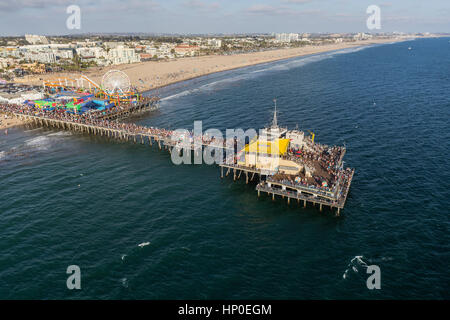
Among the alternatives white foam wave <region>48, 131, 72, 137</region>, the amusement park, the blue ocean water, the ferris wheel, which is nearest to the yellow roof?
the blue ocean water

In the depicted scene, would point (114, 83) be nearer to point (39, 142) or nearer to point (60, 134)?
point (60, 134)

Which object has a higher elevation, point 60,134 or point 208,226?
point 60,134

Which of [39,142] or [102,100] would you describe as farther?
[102,100]

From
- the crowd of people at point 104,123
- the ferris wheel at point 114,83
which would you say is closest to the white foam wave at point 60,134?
the crowd of people at point 104,123

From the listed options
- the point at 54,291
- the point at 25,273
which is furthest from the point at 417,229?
the point at 25,273

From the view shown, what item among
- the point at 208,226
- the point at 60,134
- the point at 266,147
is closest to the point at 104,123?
the point at 60,134

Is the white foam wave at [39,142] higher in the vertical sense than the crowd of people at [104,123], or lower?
lower


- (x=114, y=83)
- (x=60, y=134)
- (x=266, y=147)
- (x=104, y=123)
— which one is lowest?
(x=266, y=147)

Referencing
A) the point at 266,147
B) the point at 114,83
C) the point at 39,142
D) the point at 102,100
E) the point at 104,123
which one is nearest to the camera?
the point at 266,147

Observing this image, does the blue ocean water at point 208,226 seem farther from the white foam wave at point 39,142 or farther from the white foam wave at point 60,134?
the white foam wave at point 60,134
